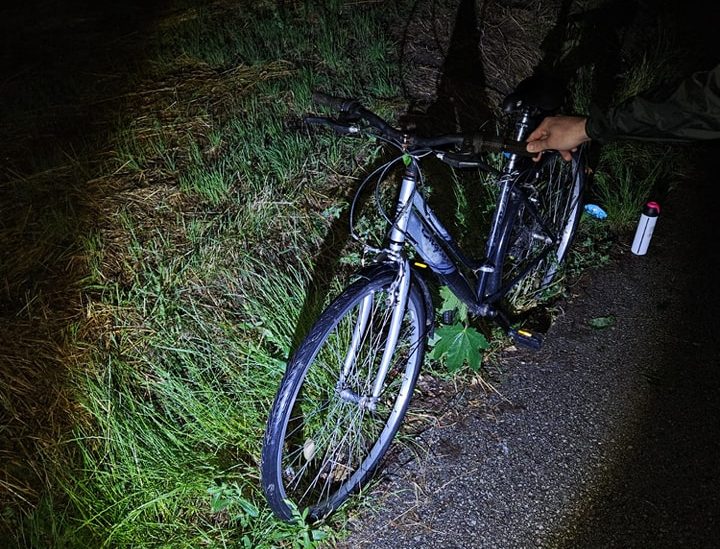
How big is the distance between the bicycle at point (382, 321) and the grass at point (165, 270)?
0.74 feet

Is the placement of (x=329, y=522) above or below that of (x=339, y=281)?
below

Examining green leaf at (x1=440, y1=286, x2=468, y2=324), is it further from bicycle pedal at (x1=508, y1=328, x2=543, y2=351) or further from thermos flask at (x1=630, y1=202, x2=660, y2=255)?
thermos flask at (x1=630, y1=202, x2=660, y2=255)

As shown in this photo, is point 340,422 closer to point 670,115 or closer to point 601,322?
point 670,115

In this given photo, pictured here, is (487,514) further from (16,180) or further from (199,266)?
(16,180)

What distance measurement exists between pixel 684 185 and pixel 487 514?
345cm

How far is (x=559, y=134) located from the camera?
212cm

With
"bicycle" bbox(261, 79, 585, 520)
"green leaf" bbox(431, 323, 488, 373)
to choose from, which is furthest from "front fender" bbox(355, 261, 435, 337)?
"green leaf" bbox(431, 323, 488, 373)

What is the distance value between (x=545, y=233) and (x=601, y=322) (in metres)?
0.70

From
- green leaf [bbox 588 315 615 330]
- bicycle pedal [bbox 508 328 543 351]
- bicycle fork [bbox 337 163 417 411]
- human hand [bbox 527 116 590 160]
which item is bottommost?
green leaf [bbox 588 315 615 330]

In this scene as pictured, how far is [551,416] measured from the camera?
2.81 metres

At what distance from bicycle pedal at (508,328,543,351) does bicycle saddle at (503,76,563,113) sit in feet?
3.83

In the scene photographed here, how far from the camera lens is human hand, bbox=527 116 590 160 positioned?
2076mm

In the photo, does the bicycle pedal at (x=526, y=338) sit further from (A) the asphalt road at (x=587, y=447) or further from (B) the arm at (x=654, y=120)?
(B) the arm at (x=654, y=120)

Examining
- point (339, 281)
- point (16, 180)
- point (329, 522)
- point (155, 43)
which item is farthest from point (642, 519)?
point (155, 43)
